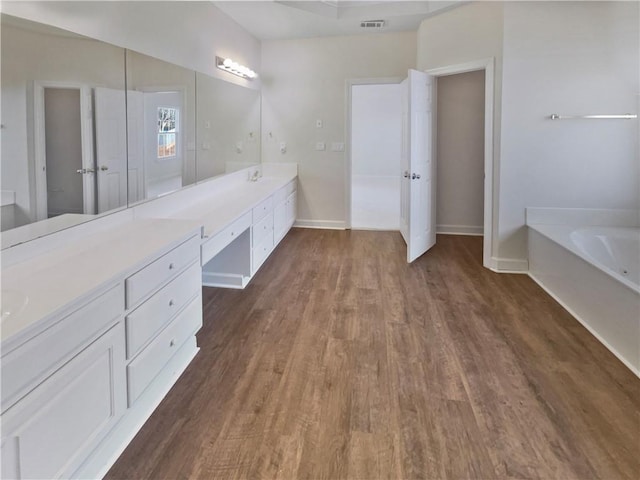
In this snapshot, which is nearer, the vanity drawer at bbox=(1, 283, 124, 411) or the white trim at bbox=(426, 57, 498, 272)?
the vanity drawer at bbox=(1, 283, 124, 411)

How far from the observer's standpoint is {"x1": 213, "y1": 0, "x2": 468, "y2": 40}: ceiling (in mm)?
4434

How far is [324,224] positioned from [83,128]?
4.21 m

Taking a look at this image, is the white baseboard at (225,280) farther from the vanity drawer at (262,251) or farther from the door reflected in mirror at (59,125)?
the door reflected in mirror at (59,125)

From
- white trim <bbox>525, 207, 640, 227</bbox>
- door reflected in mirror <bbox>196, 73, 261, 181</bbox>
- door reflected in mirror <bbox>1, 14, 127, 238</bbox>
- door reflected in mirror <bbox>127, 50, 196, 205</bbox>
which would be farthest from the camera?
white trim <bbox>525, 207, 640, 227</bbox>

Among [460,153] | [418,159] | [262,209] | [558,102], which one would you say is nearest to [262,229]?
[262,209]

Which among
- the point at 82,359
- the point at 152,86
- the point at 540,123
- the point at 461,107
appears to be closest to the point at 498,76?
the point at 540,123

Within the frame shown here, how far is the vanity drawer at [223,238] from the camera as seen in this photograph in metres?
2.73

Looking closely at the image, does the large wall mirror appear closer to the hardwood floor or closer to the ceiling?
the hardwood floor

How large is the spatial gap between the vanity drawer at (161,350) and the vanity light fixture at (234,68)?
2.83m

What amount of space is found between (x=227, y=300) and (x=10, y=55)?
7.19 feet

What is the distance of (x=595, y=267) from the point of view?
Result: 9.47 feet

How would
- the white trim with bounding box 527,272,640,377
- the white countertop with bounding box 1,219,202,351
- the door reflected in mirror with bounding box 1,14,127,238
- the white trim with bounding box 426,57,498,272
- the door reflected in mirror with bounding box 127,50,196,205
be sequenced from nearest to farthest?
1. the white countertop with bounding box 1,219,202,351
2. the door reflected in mirror with bounding box 1,14,127,238
3. the white trim with bounding box 527,272,640,377
4. the door reflected in mirror with bounding box 127,50,196,205
5. the white trim with bounding box 426,57,498,272

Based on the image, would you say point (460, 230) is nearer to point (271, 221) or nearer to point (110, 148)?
point (271, 221)

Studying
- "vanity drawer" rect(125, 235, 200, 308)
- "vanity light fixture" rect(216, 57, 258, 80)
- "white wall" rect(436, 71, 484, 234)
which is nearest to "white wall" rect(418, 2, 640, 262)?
"white wall" rect(436, 71, 484, 234)
